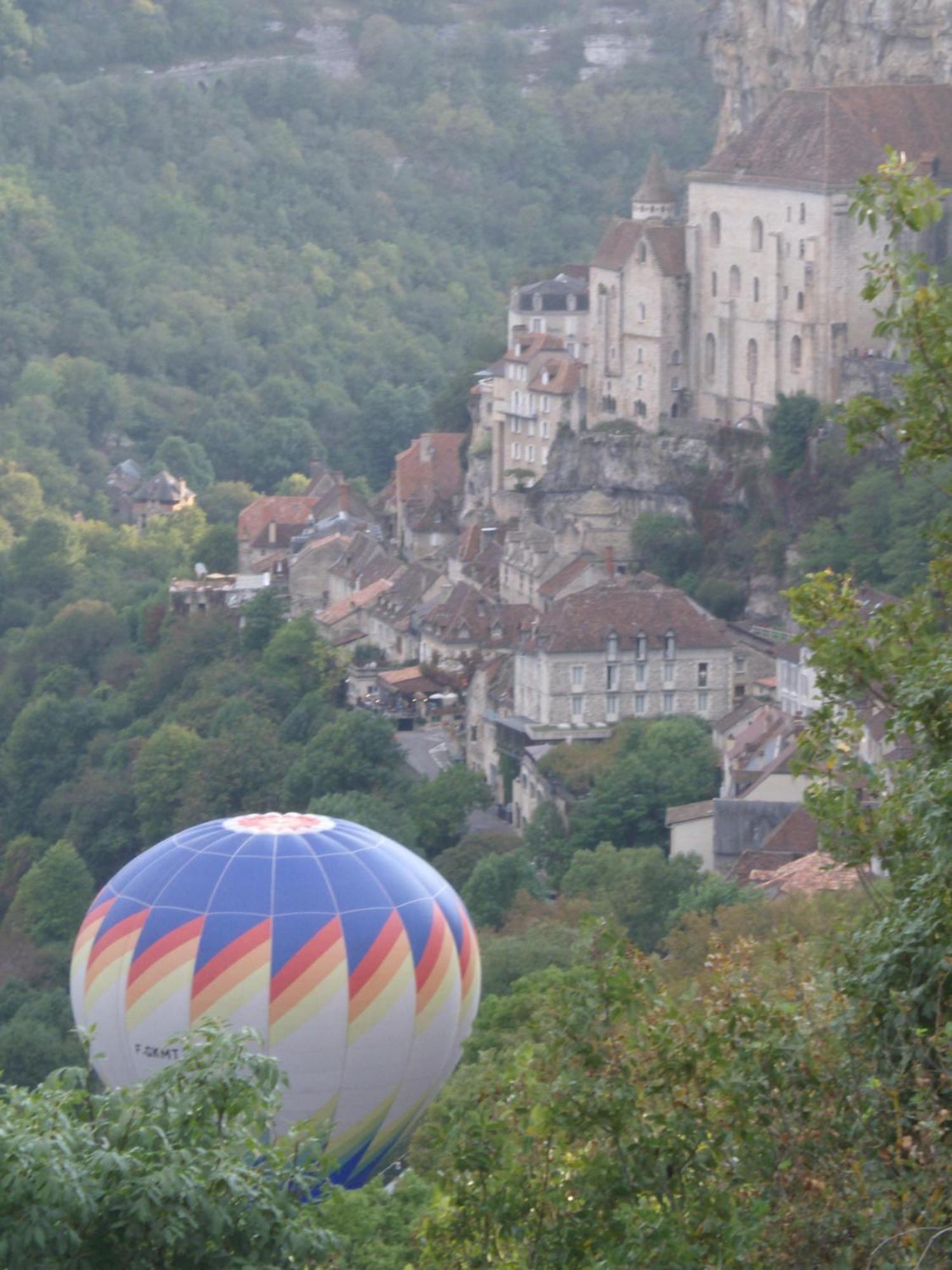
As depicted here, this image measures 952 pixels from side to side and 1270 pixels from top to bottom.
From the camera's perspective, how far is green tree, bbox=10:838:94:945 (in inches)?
2311

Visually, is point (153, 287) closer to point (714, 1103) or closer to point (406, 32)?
point (406, 32)

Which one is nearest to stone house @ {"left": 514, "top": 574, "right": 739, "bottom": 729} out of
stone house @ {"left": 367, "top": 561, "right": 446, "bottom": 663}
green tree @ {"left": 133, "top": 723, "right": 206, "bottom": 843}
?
stone house @ {"left": 367, "top": 561, "right": 446, "bottom": 663}

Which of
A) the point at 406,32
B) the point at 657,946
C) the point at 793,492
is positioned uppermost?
the point at 406,32

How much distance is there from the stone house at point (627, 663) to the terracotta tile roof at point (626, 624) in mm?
12

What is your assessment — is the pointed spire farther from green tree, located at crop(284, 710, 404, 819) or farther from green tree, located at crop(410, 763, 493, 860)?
green tree, located at crop(410, 763, 493, 860)

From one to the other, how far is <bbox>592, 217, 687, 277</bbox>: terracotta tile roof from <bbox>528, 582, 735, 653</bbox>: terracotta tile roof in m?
10.4

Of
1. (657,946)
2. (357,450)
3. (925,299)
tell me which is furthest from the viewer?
(357,450)

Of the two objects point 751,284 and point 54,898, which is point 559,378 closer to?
point 751,284

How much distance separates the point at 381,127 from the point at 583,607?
9181cm

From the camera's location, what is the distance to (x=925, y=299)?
55.1 ft

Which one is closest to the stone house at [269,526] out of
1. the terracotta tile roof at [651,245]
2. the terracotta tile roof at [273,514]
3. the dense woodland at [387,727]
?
the terracotta tile roof at [273,514]

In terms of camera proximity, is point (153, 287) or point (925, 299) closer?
point (925, 299)

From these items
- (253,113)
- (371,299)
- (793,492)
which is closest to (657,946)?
(793,492)

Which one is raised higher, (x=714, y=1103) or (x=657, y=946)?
(x=714, y=1103)
